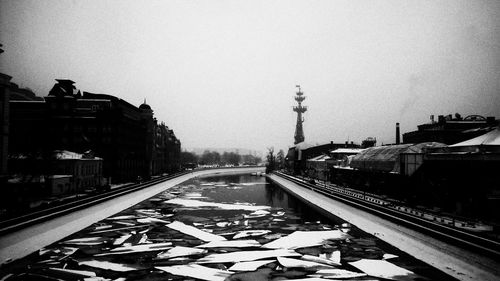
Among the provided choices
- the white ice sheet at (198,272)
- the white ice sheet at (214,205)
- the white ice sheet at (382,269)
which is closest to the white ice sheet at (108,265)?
the white ice sheet at (198,272)

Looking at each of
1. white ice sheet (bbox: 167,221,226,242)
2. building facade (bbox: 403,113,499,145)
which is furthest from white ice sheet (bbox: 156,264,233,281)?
building facade (bbox: 403,113,499,145)

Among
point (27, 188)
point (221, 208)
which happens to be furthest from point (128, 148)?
point (221, 208)

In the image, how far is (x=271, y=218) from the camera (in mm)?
23453

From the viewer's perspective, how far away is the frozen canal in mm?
11531

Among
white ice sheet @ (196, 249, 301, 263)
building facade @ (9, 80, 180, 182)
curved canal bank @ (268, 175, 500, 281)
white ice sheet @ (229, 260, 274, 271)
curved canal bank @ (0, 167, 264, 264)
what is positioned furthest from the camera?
building facade @ (9, 80, 180, 182)

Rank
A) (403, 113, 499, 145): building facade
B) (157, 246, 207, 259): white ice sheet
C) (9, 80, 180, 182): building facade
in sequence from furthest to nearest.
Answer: (403, 113, 499, 145): building facade < (9, 80, 180, 182): building facade < (157, 246, 207, 259): white ice sheet

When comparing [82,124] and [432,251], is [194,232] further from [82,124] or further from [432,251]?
[82,124]

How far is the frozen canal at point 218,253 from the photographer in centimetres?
1153

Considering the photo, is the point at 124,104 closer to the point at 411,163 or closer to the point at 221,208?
the point at 221,208

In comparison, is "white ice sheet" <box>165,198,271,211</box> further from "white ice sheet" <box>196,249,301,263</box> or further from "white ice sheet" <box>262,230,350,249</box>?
"white ice sheet" <box>196,249,301,263</box>

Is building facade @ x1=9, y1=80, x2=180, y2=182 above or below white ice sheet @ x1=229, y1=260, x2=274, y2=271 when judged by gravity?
above

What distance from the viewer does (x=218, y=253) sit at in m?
14.1

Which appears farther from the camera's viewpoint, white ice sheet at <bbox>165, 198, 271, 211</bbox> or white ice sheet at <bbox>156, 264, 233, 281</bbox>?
white ice sheet at <bbox>165, 198, 271, 211</bbox>

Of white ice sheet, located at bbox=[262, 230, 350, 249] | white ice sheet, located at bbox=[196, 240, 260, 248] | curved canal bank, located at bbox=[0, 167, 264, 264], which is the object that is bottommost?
white ice sheet, located at bbox=[262, 230, 350, 249]
